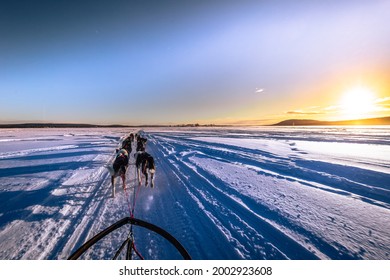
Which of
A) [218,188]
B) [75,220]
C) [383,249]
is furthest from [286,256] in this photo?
[75,220]

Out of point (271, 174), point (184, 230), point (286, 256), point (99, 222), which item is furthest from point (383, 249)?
point (99, 222)

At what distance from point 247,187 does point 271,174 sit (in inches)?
78.6

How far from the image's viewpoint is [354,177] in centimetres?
655

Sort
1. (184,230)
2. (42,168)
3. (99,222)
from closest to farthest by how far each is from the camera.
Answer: (184,230) → (99,222) → (42,168)

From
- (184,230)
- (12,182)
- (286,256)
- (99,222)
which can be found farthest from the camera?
(12,182)

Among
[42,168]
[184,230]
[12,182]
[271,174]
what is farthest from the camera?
[42,168]

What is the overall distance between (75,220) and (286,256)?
388 centimetres
